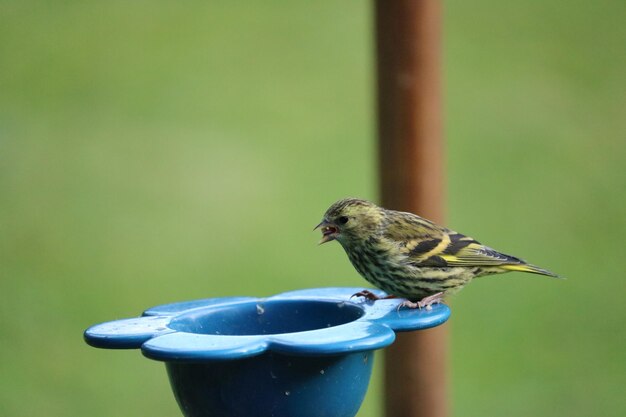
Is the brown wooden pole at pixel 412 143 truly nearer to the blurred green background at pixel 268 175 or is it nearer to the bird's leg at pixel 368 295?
the blurred green background at pixel 268 175

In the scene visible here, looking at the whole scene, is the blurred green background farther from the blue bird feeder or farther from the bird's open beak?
the blue bird feeder

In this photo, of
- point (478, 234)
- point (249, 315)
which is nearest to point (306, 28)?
point (478, 234)

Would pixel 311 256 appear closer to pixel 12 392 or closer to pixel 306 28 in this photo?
pixel 12 392

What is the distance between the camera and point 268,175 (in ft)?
34.3

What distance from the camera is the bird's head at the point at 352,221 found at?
14.1 feet

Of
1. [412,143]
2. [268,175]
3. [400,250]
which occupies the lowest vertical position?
[268,175]

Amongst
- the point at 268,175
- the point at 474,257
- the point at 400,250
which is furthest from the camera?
the point at 268,175

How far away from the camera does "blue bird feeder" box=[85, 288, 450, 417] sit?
9.86 ft

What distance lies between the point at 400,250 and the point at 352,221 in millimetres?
266

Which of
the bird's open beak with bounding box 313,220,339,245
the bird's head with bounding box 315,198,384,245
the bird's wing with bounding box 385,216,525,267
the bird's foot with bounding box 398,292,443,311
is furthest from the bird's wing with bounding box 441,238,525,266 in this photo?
the bird's open beak with bounding box 313,220,339,245

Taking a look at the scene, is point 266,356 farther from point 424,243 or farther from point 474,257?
point 474,257

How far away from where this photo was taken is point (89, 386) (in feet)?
23.7

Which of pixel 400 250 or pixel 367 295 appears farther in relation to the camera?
pixel 400 250

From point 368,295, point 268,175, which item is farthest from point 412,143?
point 268,175
